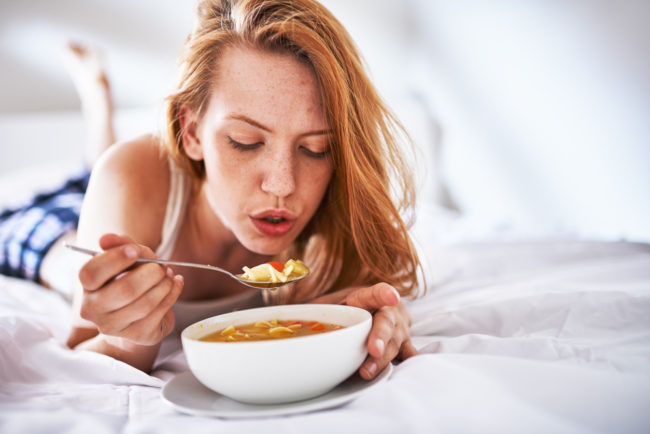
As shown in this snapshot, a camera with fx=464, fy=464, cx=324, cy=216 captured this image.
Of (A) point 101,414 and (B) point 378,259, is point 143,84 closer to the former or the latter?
(B) point 378,259

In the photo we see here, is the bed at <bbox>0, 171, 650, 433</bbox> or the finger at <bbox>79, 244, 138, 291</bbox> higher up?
the finger at <bbox>79, 244, 138, 291</bbox>

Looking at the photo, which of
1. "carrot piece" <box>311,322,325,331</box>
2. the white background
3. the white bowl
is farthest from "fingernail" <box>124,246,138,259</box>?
the white background

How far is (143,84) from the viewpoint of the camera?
2.80m

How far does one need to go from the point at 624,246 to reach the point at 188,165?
3.94ft

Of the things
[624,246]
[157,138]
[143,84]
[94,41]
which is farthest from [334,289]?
[94,41]

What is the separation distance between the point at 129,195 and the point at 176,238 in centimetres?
18

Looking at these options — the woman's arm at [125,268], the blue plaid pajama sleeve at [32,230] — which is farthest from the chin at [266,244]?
the blue plaid pajama sleeve at [32,230]

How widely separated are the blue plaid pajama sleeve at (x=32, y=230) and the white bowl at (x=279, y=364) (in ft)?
4.40

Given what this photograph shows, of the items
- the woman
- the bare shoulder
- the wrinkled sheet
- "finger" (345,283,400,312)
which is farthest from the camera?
the bare shoulder

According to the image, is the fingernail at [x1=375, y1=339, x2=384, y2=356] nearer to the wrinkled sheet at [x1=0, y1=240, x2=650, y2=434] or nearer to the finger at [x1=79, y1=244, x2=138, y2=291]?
the wrinkled sheet at [x1=0, y1=240, x2=650, y2=434]

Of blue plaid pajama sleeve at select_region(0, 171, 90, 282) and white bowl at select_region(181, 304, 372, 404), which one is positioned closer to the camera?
white bowl at select_region(181, 304, 372, 404)

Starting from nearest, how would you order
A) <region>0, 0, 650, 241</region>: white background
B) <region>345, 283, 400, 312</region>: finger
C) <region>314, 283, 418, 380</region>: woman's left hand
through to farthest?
<region>314, 283, 418, 380</region>: woman's left hand < <region>345, 283, 400, 312</region>: finger < <region>0, 0, 650, 241</region>: white background

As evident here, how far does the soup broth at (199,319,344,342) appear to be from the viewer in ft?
2.05

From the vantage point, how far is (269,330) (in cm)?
64
